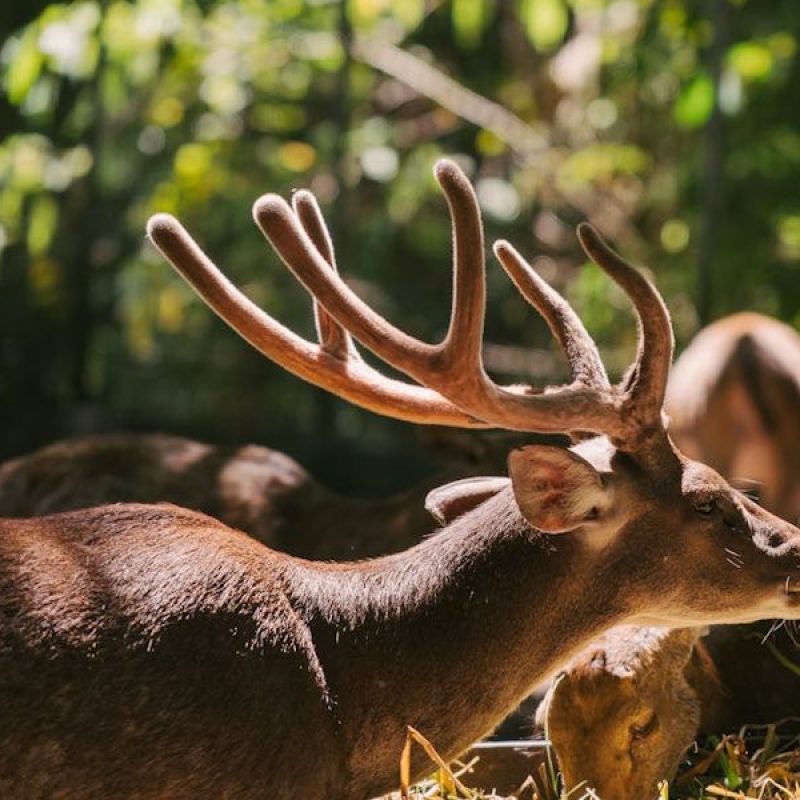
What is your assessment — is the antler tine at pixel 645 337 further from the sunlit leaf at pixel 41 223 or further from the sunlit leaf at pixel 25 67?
the sunlit leaf at pixel 41 223

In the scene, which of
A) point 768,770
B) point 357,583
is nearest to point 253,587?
point 357,583

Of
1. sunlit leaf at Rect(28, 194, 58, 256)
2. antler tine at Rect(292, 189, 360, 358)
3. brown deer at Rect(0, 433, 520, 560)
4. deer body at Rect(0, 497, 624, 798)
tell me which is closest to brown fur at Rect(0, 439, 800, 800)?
deer body at Rect(0, 497, 624, 798)

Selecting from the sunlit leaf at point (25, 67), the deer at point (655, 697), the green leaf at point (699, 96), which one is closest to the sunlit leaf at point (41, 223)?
the sunlit leaf at point (25, 67)

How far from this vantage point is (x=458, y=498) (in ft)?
12.2

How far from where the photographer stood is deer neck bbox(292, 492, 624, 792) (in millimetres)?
3295

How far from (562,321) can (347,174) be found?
6.57 meters

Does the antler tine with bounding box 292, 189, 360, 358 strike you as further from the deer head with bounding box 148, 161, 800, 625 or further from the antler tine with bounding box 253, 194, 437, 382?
the antler tine with bounding box 253, 194, 437, 382

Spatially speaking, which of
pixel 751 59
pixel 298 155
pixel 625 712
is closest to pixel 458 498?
pixel 625 712

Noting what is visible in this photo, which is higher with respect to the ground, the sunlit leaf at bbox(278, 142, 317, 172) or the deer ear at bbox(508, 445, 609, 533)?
the deer ear at bbox(508, 445, 609, 533)

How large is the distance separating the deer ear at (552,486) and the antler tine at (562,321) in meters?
0.29

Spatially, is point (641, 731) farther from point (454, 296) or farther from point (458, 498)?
point (454, 296)

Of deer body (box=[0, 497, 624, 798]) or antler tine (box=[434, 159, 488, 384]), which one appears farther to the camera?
antler tine (box=[434, 159, 488, 384])

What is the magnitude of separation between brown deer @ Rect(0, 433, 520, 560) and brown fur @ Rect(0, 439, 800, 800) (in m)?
2.24

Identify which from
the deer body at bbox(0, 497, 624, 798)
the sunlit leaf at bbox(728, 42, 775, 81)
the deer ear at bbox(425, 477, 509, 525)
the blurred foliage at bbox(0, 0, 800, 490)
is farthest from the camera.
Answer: the blurred foliage at bbox(0, 0, 800, 490)
